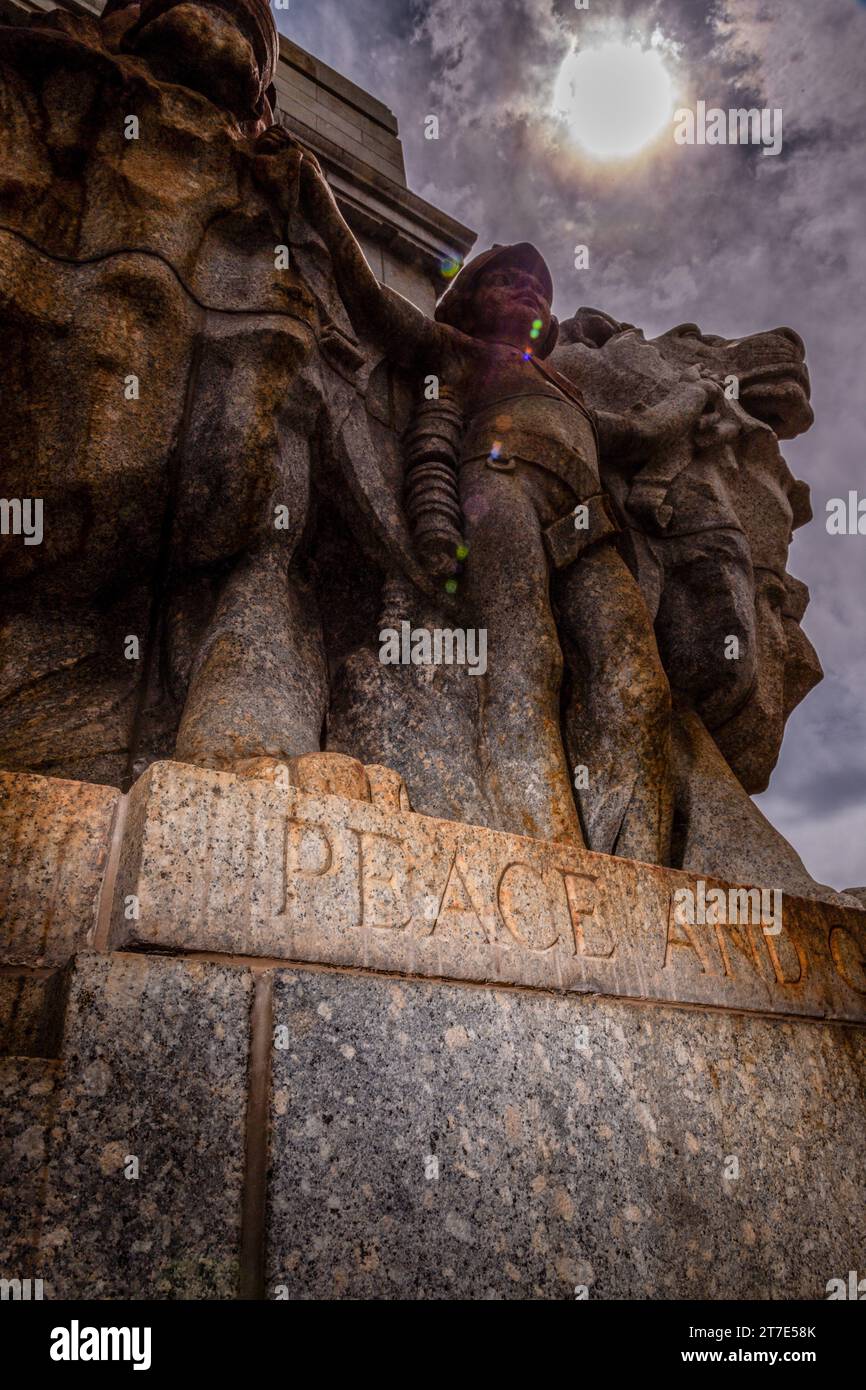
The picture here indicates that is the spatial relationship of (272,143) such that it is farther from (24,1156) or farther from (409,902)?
(24,1156)

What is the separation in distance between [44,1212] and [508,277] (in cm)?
419

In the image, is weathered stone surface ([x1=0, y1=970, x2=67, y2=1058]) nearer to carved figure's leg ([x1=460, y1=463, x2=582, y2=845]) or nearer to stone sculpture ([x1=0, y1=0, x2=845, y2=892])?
stone sculpture ([x1=0, y1=0, x2=845, y2=892])

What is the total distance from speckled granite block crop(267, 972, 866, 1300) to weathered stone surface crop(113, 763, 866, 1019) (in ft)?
0.29

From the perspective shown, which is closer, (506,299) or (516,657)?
(516,657)

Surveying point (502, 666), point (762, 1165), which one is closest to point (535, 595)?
point (502, 666)

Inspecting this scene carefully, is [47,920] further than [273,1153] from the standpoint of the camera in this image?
Yes

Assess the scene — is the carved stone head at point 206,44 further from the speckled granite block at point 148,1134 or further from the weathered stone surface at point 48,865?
the speckled granite block at point 148,1134

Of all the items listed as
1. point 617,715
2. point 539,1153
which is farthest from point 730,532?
point 539,1153

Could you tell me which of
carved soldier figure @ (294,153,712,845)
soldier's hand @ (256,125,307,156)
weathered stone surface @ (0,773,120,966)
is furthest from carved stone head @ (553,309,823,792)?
weathered stone surface @ (0,773,120,966)

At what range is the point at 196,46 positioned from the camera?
3098 mm

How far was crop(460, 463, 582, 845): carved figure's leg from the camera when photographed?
3127 mm

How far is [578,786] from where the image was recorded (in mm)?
3361

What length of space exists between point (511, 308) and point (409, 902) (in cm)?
316
